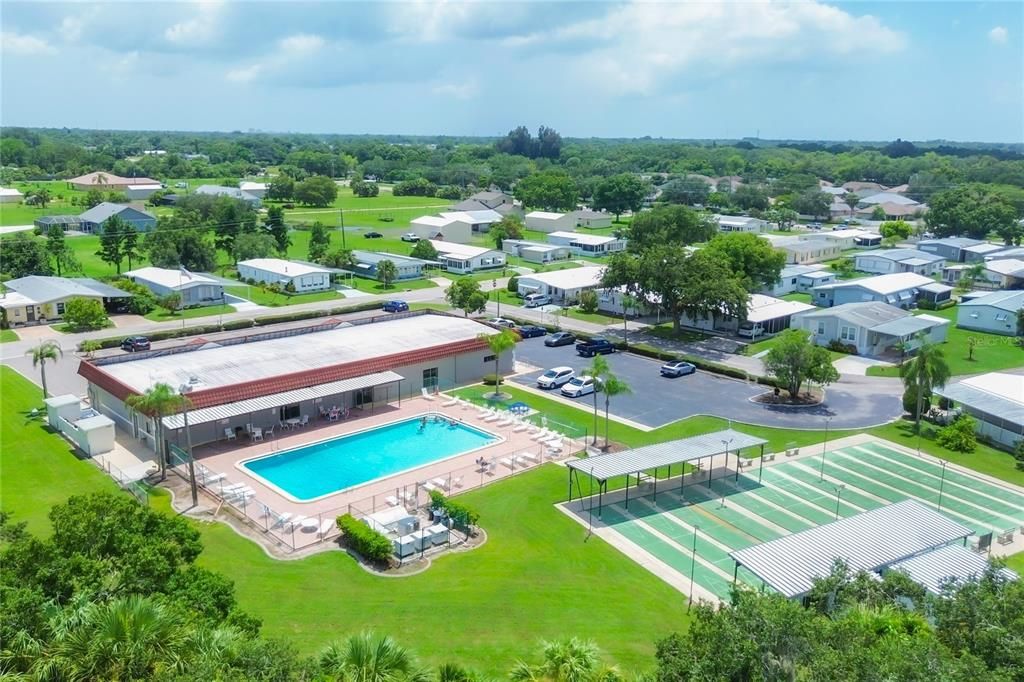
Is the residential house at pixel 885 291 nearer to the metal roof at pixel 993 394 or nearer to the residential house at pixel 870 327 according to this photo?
the residential house at pixel 870 327

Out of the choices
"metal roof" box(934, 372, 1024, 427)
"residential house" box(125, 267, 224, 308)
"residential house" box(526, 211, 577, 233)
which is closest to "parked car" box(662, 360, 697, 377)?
"metal roof" box(934, 372, 1024, 427)

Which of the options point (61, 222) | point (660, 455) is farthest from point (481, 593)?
point (61, 222)

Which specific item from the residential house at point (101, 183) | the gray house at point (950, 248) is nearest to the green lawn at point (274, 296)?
the gray house at point (950, 248)

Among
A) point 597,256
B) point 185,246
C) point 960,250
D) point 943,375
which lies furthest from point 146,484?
point 960,250

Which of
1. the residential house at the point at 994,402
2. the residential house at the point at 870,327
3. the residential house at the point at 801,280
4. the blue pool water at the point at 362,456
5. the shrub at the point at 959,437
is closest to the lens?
the blue pool water at the point at 362,456

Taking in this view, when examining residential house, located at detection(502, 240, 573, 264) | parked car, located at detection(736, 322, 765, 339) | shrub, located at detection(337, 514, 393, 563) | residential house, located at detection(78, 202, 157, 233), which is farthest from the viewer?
residential house, located at detection(78, 202, 157, 233)

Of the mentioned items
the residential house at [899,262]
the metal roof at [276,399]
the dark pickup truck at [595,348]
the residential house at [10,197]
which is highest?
the residential house at [10,197]

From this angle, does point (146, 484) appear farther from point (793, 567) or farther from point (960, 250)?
point (960, 250)

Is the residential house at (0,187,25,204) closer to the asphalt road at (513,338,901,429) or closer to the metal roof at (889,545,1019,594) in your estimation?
the asphalt road at (513,338,901,429)
